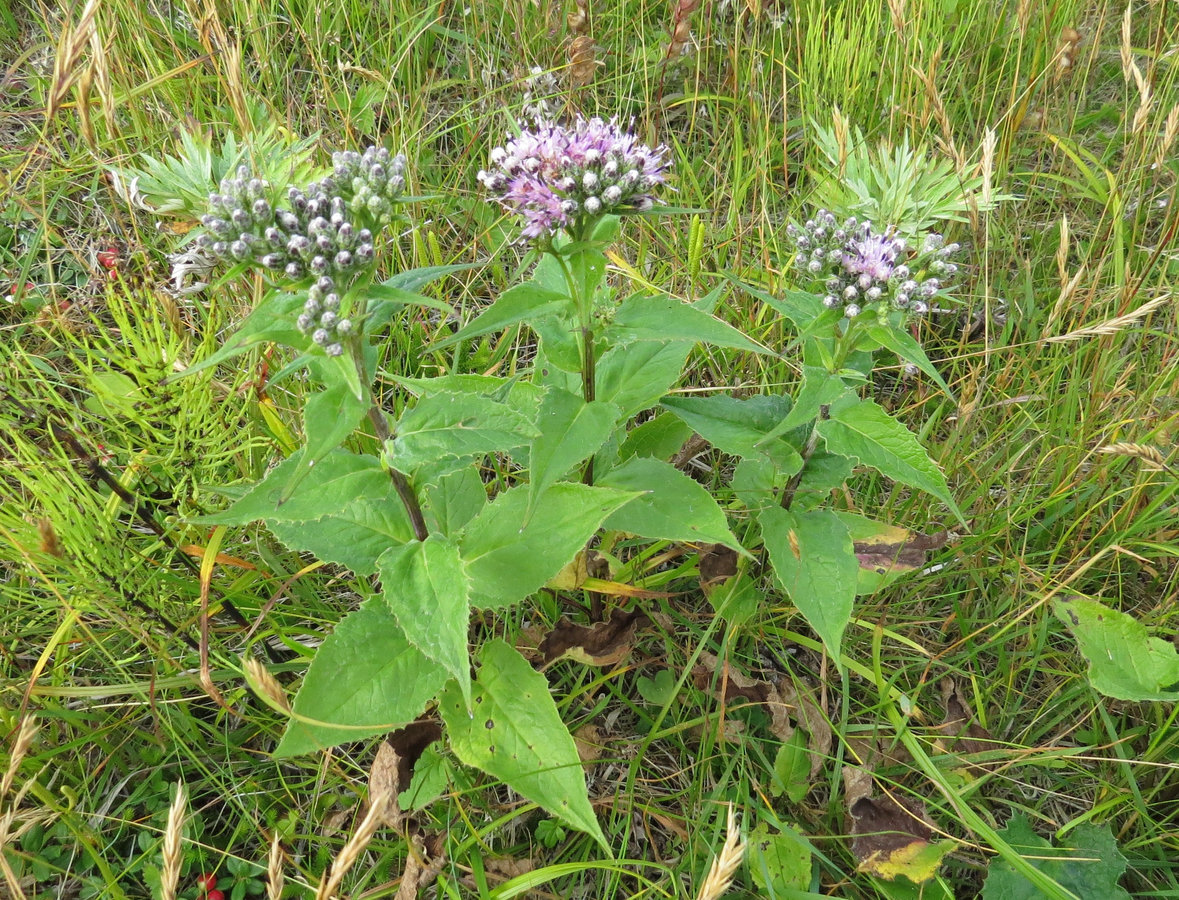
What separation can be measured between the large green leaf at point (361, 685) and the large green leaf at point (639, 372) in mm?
1127

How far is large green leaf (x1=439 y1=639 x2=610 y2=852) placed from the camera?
2539 mm

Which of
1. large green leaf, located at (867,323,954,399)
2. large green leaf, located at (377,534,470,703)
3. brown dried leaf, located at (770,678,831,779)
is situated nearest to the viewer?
large green leaf, located at (377,534,470,703)

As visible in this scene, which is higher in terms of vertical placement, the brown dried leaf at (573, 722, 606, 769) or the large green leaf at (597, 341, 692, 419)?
the large green leaf at (597, 341, 692, 419)

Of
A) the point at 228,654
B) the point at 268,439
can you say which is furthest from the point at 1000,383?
the point at 228,654

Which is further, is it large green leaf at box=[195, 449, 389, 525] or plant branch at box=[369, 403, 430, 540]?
plant branch at box=[369, 403, 430, 540]

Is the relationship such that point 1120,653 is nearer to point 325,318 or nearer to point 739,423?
point 739,423

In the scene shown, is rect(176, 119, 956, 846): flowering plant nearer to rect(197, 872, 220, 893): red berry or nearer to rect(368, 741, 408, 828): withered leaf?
rect(368, 741, 408, 828): withered leaf

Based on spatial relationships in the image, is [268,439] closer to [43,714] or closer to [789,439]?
[43,714]

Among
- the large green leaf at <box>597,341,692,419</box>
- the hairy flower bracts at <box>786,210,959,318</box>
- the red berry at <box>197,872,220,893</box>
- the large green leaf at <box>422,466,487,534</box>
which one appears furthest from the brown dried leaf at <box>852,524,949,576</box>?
the red berry at <box>197,872,220,893</box>

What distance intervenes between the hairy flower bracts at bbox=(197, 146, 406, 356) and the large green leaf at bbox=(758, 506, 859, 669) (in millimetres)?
1696

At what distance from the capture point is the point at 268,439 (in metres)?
3.23

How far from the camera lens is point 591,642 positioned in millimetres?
3182

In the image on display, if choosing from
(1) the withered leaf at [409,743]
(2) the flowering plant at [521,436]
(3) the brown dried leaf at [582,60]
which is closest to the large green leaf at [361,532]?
(2) the flowering plant at [521,436]

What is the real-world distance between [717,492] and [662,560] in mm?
408
